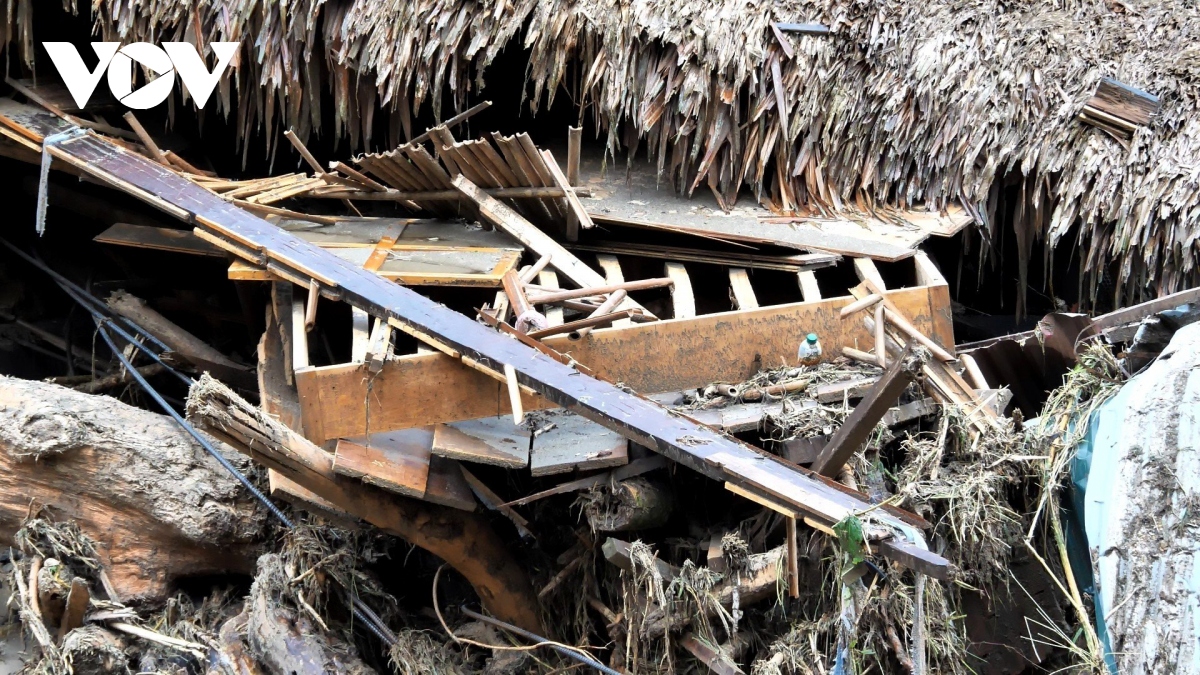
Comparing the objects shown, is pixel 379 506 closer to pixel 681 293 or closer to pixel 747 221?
pixel 681 293

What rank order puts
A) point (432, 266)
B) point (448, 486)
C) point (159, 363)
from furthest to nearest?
point (159, 363)
point (432, 266)
point (448, 486)

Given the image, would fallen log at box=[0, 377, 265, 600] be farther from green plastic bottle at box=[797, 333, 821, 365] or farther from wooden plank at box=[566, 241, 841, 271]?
green plastic bottle at box=[797, 333, 821, 365]

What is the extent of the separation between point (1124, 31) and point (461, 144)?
10.9 ft

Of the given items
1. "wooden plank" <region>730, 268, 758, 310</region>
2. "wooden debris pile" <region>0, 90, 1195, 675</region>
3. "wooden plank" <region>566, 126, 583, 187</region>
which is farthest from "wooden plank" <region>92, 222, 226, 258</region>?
"wooden plank" <region>730, 268, 758, 310</region>

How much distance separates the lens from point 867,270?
4.84 m

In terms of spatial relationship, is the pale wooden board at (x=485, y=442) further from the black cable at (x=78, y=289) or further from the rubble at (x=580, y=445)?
the black cable at (x=78, y=289)

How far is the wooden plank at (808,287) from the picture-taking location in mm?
4668

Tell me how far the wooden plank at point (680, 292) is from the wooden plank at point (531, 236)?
0.28 metres

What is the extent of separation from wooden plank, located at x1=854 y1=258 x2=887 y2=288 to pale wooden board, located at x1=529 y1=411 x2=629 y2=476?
4.43 ft

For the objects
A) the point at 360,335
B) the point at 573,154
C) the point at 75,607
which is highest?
the point at 573,154

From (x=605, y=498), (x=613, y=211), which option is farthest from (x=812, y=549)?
(x=613, y=211)

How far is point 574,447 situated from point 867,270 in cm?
155

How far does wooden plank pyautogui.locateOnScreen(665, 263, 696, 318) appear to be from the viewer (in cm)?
460

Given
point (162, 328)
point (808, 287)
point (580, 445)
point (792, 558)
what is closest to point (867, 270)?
point (808, 287)
